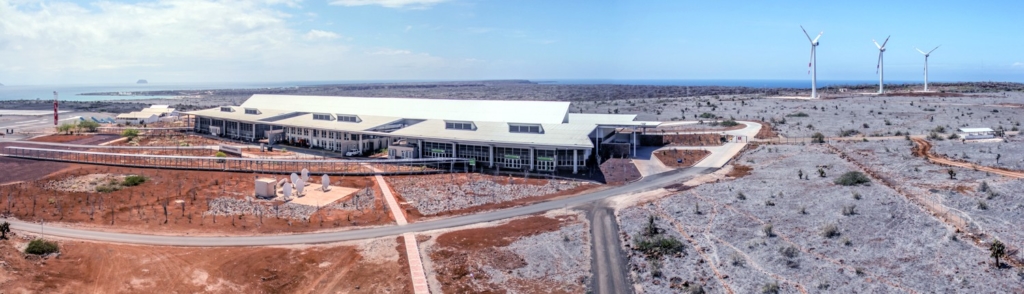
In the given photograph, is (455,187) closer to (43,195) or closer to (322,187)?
(322,187)

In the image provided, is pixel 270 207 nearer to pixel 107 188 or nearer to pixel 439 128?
pixel 107 188

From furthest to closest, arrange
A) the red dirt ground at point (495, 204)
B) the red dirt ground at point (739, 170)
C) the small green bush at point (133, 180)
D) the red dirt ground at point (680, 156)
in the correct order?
the red dirt ground at point (680, 156), the red dirt ground at point (739, 170), the small green bush at point (133, 180), the red dirt ground at point (495, 204)

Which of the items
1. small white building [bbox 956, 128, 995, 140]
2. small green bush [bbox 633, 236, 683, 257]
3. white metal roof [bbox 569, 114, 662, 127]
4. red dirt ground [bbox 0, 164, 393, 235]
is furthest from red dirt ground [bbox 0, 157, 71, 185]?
small white building [bbox 956, 128, 995, 140]

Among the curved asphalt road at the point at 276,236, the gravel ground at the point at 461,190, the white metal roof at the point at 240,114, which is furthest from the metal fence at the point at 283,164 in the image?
the white metal roof at the point at 240,114

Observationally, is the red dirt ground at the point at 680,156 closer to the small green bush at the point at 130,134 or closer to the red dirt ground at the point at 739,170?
the red dirt ground at the point at 739,170

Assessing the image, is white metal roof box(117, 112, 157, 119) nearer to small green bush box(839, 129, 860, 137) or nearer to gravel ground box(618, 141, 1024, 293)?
gravel ground box(618, 141, 1024, 293)

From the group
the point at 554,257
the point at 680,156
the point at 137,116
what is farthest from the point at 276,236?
the point at 137,116
